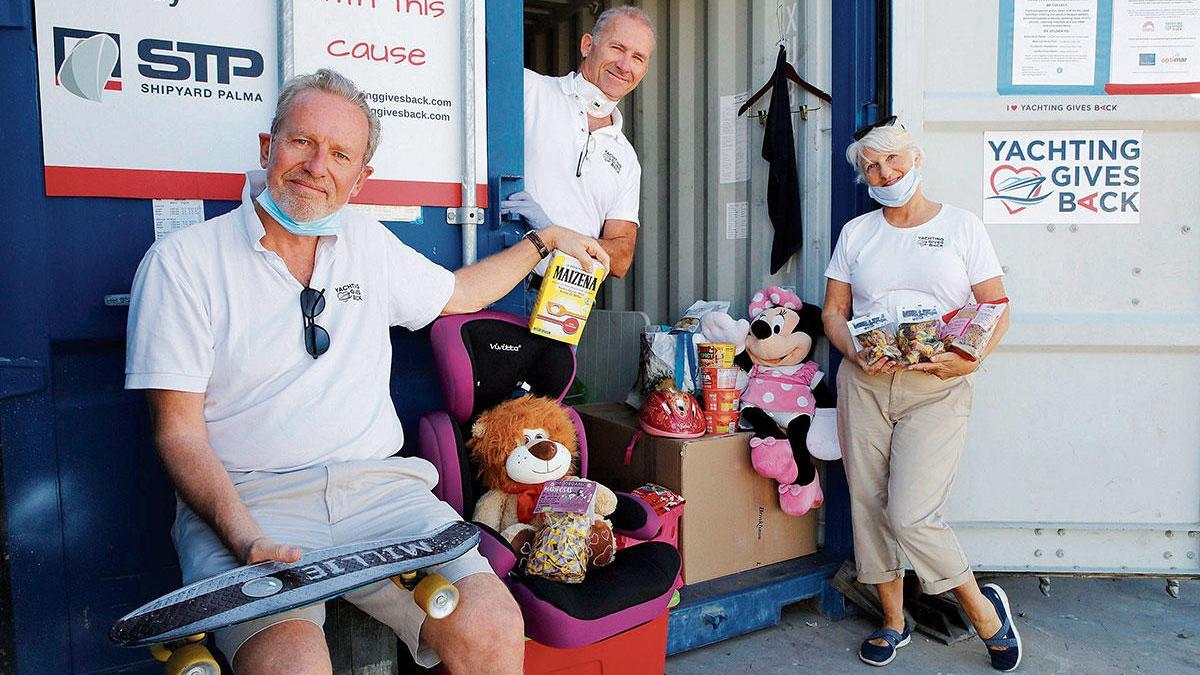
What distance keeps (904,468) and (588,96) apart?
6.09ft

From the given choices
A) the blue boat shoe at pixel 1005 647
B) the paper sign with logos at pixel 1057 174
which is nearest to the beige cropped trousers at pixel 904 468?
the blue boat shoe at pixel 1005 647

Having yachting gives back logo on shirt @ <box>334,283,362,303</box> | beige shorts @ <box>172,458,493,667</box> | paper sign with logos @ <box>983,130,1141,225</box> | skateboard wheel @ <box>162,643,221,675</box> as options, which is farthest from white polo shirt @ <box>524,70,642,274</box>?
skateboard wheel @ <box>162,643,221,675</box>

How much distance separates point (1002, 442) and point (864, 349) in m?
1.03

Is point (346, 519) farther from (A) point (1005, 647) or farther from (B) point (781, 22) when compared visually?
(B) point (781, 22)

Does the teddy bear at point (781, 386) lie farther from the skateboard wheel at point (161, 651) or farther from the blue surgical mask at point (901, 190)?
the skateboard wheel at point (161, 651)

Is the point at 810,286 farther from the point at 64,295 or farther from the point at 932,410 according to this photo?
the point at 64,295

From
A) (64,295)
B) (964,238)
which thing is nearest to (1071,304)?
(964,238)

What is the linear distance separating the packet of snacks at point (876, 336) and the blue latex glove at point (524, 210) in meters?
1.15

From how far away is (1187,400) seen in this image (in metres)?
3.56

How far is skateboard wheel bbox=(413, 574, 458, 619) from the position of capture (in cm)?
183

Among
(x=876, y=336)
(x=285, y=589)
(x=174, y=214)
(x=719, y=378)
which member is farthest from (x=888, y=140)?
(x=285, y=589)

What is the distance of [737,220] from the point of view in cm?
435

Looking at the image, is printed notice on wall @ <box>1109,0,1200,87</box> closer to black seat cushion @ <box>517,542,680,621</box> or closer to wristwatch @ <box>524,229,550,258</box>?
wristwatch @ <box>524,229,550,258</box>

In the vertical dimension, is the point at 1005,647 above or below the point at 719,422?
below
